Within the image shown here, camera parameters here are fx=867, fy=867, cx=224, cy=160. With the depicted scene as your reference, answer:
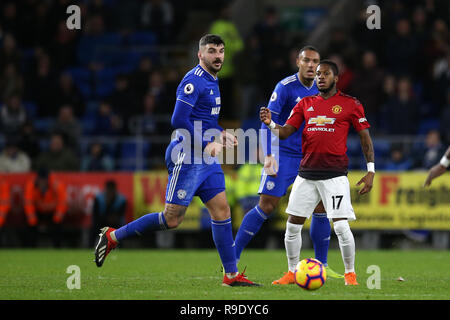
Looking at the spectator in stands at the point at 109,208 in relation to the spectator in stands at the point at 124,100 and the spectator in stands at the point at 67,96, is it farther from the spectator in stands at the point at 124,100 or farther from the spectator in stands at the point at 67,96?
the spectator in stands at the point at 67,96

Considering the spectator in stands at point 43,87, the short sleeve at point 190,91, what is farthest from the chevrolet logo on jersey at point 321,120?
the spectator in stands at point 43,87

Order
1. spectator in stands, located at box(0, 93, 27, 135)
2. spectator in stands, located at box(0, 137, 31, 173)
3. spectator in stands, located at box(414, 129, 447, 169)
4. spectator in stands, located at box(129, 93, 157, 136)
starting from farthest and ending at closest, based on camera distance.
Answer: spectator in stands, located at box(0, 93, 27, 135), spectator in stands, located at box(129, 93, 157, 136), spectator in stands, located at box(0, 137, 31, 173), spectator in stands, located at box(414, 129, 447, 169)

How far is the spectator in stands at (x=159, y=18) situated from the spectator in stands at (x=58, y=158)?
205 inches

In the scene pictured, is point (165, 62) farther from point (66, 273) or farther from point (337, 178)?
point (337, 178)

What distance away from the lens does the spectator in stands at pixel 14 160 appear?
58.9 ft

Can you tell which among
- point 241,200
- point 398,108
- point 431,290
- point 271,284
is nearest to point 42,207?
point 241,200

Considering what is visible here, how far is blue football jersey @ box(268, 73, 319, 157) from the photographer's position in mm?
9781

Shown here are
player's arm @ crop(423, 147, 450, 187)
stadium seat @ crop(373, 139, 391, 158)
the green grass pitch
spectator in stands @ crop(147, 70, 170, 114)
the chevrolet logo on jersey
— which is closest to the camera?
the green grass pitch

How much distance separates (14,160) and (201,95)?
33.9 ft

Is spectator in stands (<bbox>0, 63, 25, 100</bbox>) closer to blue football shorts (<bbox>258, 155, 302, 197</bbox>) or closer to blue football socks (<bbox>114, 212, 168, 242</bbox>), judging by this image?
blue football shorts (<bbox>258, 155, 302, 197</bbox>)

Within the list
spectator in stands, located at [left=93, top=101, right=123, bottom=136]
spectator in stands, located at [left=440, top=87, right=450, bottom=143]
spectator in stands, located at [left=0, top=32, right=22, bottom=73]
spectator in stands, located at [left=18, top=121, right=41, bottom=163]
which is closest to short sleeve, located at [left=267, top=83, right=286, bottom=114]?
spectator in stands, located at [left=440, top=87, right=450, bottom=143]

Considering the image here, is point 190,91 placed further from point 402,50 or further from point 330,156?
point 402,50

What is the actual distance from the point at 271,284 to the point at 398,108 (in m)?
9.38

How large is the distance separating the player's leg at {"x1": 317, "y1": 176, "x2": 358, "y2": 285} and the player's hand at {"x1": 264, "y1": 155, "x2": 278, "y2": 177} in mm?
886
